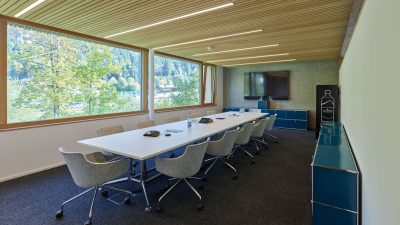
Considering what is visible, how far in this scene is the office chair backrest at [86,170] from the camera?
88.5 inches

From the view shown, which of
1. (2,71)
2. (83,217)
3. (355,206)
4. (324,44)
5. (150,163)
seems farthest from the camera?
(324,44)

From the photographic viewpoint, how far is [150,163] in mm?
4434

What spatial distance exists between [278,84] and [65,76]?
7344mm

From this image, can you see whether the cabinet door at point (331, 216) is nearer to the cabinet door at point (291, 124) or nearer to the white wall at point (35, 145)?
the white wall at point (35, 145)

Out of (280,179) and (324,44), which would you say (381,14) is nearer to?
(280,179)

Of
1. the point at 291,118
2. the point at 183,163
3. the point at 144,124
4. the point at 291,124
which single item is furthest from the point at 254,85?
the point at 183,163

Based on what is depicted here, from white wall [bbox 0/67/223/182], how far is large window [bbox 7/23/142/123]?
10.5 inches

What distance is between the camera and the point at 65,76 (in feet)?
14.5

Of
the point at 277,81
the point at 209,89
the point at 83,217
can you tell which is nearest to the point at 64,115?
the point at 83,217

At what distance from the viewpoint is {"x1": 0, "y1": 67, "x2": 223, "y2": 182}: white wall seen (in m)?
3.57

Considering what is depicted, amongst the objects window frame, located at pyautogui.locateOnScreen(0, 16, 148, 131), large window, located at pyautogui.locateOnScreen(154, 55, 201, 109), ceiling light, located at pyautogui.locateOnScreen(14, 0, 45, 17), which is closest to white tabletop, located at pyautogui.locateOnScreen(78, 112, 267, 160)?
window frame, located at pyautogui.locateOnScreen(0, 16, 148, 131)

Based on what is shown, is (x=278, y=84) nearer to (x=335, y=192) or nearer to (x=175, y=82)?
(x=175, y=82)

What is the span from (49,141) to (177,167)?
2933 millimetres

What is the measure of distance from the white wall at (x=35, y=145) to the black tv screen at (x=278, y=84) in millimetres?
6682
